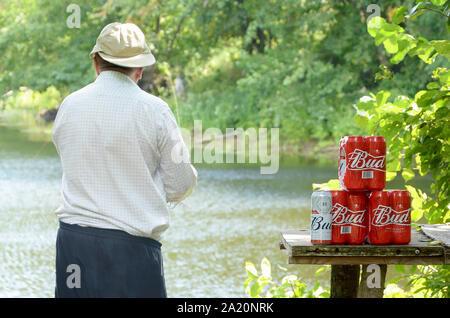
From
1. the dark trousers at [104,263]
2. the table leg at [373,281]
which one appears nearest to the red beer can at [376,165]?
the table leg at [373,281]

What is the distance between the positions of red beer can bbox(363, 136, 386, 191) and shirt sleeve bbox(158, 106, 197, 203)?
57 cm

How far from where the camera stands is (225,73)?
24.7m

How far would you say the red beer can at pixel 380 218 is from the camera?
2568 millimetres

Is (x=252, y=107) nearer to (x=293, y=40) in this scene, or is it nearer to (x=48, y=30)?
(x=293, y=40)

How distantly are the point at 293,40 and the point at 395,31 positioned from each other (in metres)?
19.3

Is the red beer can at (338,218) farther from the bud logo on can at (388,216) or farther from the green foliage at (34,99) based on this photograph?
the green foliage at (34,99)

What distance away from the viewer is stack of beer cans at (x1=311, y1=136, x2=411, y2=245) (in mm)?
2564

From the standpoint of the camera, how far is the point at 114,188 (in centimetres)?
245

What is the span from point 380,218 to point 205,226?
756 cm

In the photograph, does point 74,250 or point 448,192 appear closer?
point 74,250

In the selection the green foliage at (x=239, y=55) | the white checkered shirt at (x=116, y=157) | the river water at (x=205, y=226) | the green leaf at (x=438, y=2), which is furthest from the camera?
the green foliage at (x=239, y=55)

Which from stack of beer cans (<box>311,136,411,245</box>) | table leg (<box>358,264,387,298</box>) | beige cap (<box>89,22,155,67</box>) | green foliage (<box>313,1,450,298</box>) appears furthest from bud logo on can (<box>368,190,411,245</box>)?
beige cap (<box>89,22,155,67</box>)

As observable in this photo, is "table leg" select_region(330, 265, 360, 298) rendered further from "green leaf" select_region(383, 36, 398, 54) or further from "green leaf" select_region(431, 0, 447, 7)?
"green leaf" select_region(431, 0, 447, 7)
